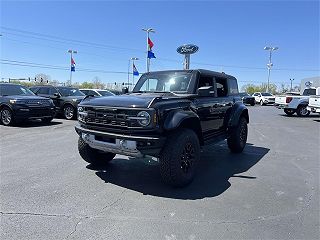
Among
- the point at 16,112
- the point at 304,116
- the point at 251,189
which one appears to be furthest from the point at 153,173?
the point at 304,116

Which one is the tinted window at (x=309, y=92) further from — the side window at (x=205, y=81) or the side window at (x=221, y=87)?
the side window at (x=205, y=81)

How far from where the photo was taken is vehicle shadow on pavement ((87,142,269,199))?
468 cm

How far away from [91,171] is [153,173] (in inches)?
44.9

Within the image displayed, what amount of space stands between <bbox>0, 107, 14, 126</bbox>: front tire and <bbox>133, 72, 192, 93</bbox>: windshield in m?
6.96

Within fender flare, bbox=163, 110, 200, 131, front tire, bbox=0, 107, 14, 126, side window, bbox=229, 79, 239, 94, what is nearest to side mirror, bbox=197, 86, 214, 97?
fender flare, bbox=163, 110, 200, 131

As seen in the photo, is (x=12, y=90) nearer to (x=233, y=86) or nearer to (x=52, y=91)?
(x=52, y=91)

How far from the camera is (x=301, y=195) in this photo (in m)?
A: 4.67

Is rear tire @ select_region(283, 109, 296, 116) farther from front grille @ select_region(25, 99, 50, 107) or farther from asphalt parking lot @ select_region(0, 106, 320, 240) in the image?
front grille @ select_region(25, 99, 50, 107)

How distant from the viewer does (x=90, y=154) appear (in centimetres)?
572

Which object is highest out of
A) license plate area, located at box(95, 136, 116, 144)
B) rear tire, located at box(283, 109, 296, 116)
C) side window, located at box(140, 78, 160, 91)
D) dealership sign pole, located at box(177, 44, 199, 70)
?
dealership sign pole, located at box(177, 44, 199, 70)

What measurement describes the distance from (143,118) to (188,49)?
2009cm

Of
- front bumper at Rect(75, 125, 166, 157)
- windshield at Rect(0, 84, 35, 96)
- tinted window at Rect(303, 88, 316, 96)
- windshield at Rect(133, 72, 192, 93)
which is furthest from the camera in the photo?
tinted window at Rect(303, 88, 316, 96)

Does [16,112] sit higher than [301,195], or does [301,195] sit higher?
[16,112]

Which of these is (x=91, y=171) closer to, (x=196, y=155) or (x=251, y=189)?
(x=196, y=155)
